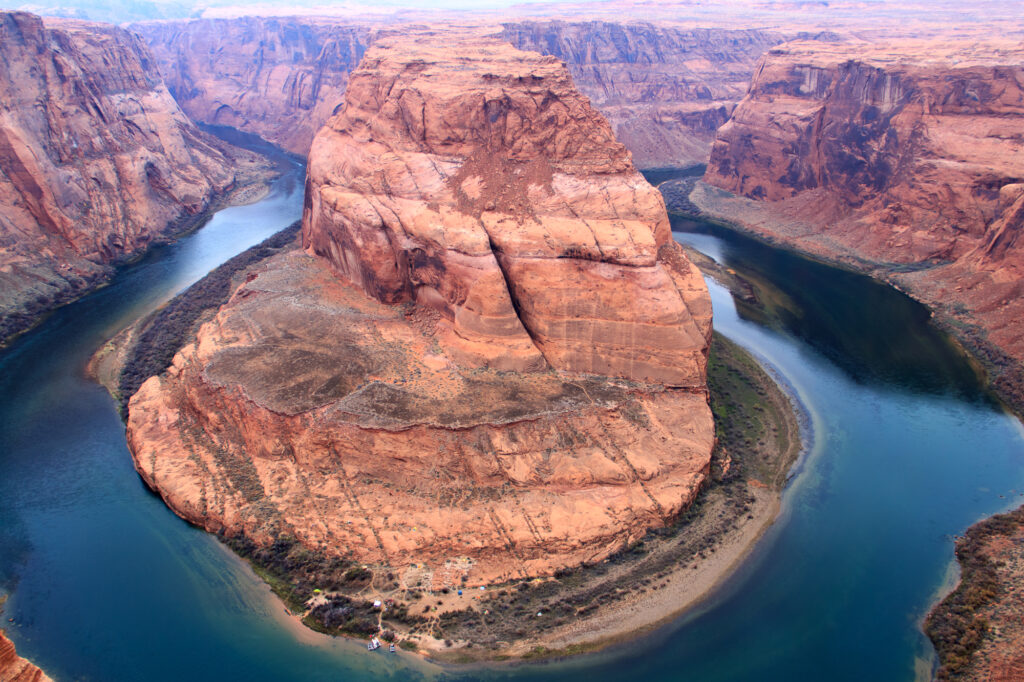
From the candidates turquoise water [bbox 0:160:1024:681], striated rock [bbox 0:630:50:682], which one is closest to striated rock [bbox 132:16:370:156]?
turquoise water [bbox 0:160:1024:681]

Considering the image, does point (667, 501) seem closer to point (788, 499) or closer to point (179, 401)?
point (788, 499)

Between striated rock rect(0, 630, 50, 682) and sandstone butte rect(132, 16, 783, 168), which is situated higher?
striated rock rect(0, 630, 50, 682)

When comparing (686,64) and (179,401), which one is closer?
(179,401)

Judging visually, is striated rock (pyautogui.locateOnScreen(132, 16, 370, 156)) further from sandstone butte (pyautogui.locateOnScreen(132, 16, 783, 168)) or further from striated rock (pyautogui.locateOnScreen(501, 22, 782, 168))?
striated rock (pyautogui.locateOnScreen(501, 22, 782, 168))

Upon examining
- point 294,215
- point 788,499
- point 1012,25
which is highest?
point 1012,25

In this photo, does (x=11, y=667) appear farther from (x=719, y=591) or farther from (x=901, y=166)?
(x=901, y=166)

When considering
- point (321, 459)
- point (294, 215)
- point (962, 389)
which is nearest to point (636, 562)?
point (321, 459)

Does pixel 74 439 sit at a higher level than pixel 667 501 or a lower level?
lower
